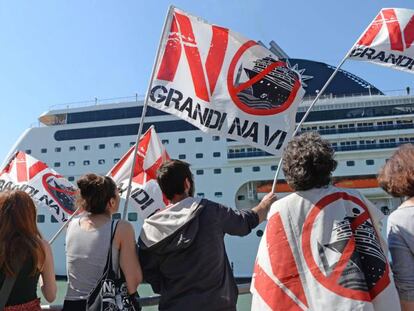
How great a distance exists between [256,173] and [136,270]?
17.7 m

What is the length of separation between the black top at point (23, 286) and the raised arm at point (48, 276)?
70 millimetres

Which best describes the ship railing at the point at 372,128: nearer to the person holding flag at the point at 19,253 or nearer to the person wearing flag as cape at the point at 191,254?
the person wearing flag as cape at the point at 191,254

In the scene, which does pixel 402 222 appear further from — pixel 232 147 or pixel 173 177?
pixel 232 147

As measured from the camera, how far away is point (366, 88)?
23.9 metres

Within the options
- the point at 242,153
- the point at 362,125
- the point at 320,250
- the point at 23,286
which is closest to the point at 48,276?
the point at 23,286

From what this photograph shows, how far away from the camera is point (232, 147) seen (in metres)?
19.7

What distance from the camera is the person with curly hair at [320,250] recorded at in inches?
47.1

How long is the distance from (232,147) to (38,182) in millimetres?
14497

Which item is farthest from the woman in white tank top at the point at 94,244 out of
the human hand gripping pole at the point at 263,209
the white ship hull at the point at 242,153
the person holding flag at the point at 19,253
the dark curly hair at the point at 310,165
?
the white ship hull at the point at 242,153

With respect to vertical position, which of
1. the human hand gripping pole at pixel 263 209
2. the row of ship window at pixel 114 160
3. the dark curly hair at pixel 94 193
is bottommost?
the row of ship window at pixel 114 160

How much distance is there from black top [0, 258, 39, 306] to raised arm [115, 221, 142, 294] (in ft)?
1.21

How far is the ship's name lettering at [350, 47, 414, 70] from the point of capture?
14.3 ft

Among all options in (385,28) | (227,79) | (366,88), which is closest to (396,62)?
(385,28)

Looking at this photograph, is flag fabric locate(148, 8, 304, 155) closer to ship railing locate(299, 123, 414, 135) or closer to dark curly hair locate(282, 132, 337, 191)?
dark curly hair locate(282, 132, 337, 191)
